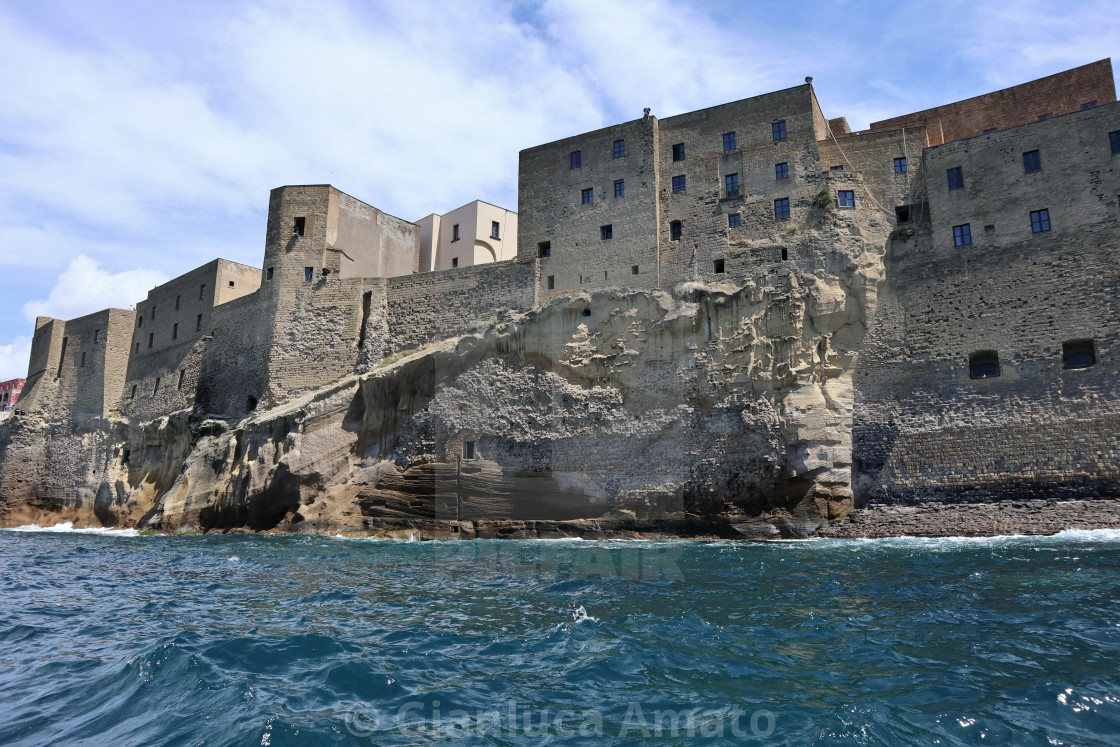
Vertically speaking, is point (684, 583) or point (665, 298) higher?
point (665, 298)

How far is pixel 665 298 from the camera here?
91.0ft

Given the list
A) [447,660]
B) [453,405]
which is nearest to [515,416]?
[453,405]

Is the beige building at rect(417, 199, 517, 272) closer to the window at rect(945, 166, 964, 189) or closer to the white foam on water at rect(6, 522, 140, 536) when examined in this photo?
the white foam on water at rect(6, 522, 140, 536)

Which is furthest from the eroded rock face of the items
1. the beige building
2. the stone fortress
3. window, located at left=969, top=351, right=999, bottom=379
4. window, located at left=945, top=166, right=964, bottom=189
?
the beige building

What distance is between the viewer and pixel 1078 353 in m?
22.3

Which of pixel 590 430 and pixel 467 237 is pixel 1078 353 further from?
pixel 467 237

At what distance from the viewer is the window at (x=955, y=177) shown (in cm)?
2492

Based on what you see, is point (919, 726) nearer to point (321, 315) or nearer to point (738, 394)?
point (738, 394)

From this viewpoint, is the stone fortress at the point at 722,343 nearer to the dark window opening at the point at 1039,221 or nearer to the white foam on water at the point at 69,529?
the dark window opening at the point at 1039,221

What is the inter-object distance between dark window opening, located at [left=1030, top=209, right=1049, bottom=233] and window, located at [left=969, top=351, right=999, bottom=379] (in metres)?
4.10

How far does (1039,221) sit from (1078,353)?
433 cm

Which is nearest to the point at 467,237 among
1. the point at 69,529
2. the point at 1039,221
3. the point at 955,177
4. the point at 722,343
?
the point at 722,343

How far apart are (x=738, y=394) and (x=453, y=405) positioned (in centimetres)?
1058

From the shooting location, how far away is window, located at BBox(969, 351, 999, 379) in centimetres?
2333
